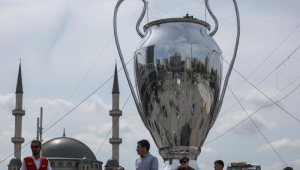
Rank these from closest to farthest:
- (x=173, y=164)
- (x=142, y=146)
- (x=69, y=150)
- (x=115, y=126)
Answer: (x=142, y=146)
(x=173, y=164)
(x=115, y=126)
(x=69, y=150)

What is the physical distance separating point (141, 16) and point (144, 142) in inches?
116

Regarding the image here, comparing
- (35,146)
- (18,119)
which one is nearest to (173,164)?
(35,146)

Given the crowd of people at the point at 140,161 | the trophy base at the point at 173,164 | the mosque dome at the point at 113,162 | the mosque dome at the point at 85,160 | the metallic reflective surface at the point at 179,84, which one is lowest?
the crowd of people at the point at 140,161

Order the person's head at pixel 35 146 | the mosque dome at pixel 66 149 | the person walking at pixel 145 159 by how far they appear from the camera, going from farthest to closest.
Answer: the mosque dome at pixel 66 149
the person walking at pixel 145 159
the person's head at pixel 35 146

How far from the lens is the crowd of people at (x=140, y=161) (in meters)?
6.20

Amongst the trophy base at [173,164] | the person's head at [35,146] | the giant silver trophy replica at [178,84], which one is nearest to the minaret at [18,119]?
the giant silver trophy replica at [178,84]

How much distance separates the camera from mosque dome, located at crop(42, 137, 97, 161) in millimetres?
79875

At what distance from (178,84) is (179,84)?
0.02m

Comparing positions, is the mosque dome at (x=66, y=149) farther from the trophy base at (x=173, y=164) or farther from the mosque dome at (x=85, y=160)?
the trophy base at (x=173, y=164)

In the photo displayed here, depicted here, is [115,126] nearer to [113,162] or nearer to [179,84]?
[113,162]

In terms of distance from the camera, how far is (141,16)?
9.60m

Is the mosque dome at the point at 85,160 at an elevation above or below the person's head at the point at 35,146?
above

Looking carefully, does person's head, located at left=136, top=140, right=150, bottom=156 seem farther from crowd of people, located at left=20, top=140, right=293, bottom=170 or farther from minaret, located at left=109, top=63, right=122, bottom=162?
minaret, located at left=109, top=63, right=122, bottom=162

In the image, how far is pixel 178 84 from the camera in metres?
9.11
